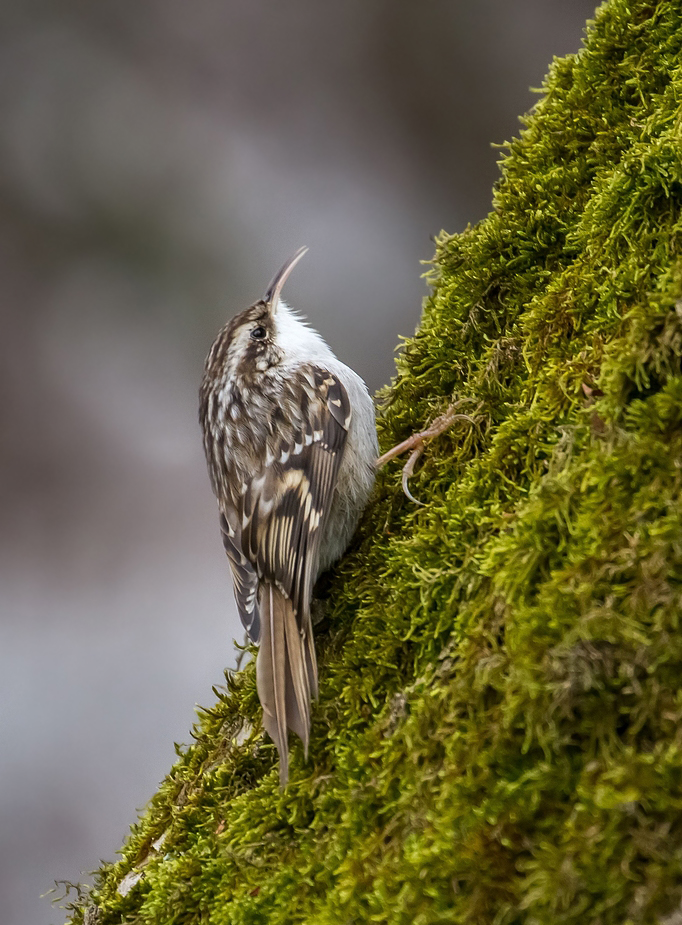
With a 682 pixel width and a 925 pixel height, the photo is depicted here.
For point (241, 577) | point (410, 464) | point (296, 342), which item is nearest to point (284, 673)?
point (410, 464)

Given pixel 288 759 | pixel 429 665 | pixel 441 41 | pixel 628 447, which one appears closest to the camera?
pixel 628 447

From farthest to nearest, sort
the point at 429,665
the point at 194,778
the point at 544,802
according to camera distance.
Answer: the point at 194,778 → the point at 429,665 → the point at 544,802

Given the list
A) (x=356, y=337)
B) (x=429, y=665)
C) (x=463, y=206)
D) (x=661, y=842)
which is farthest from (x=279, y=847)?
(x=463, y=206)

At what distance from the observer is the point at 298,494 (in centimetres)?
202

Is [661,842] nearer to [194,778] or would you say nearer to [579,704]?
[579,704]

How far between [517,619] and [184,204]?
417 centimetres

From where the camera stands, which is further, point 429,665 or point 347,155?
point 347,155

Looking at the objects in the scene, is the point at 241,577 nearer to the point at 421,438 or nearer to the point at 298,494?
the point at 298,494

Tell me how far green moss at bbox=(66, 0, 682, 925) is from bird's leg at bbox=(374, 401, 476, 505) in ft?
0.10

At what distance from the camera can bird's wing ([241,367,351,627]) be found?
6.03ft

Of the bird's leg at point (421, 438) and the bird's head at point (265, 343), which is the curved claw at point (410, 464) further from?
the bird's head at point (265, 343)

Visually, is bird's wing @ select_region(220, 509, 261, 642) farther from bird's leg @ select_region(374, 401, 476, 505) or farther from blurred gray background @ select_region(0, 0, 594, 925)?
blurred gray background @ select_region(0, 0, 594, 925)

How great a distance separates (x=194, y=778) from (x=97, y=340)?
3.48 m

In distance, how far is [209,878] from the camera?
143 centimetres
